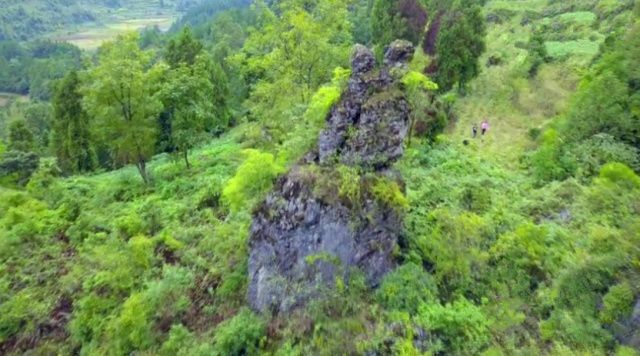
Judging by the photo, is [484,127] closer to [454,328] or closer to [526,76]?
[526,76]

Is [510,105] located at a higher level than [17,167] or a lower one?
higher

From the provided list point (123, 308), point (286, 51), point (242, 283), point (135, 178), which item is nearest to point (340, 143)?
point (242, 283)

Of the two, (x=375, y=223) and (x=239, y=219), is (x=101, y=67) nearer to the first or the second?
(x=239, y=219)

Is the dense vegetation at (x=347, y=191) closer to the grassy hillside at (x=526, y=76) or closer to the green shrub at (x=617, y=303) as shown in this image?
the green shrub at (x=617, y=303)

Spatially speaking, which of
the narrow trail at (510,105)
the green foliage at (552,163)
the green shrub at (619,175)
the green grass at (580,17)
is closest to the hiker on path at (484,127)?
the narrow trail at (510,105)

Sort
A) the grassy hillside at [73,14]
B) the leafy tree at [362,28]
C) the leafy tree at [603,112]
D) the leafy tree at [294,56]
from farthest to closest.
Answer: the grassy hillside at [73,14]
the leafy tree at [362,28]
the leafy tree at [294,56]
the leafy tree at [603,112]

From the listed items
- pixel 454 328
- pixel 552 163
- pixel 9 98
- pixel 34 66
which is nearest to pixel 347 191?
pixel 454 328
